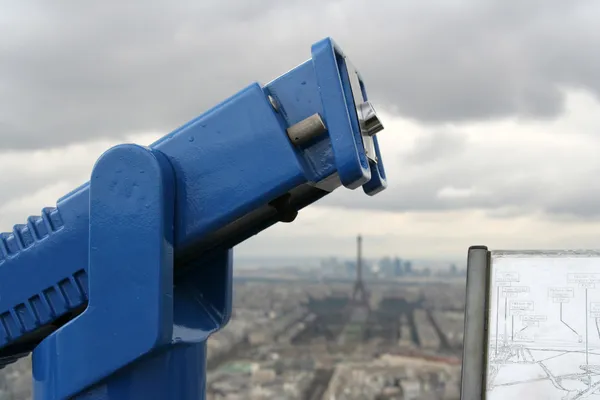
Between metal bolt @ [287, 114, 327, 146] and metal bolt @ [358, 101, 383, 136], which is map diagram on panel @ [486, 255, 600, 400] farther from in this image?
metal bolt @ [287, 114, 327, 146]

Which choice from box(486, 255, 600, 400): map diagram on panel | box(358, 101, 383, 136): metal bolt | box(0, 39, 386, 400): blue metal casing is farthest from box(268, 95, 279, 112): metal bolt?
box(486, 255, 600, 400): map diagram on panel

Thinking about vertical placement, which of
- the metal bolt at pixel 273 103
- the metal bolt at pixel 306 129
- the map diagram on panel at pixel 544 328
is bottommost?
the map diagram on panel at pixel 544 328

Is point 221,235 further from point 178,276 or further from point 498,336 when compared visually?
point 498,336

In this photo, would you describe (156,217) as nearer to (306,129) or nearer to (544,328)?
(306,129)

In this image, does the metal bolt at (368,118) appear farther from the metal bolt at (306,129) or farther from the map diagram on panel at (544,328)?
the map diagram on panel at (544,328)

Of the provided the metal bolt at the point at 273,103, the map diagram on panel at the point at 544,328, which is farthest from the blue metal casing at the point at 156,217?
the map diagram on panel at the point at 544,328
